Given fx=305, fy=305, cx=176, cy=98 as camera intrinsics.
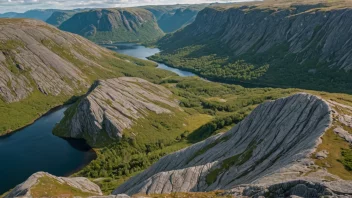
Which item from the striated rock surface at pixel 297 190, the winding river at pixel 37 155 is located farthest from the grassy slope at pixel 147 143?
the striated rock surface at pixel 297 190

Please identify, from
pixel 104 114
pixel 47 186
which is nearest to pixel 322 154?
pixel 47 186

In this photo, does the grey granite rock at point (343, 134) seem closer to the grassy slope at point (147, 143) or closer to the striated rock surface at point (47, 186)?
the striated rock surface at point (47, 186)

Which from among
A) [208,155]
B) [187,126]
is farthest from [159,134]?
[208,155]

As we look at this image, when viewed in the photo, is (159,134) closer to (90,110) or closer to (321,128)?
(90,110)

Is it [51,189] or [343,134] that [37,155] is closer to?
[51,189]

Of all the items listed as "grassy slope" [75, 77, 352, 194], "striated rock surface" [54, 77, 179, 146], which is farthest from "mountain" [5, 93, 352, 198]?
"striated rock surface" [54, 77, 179, 146]

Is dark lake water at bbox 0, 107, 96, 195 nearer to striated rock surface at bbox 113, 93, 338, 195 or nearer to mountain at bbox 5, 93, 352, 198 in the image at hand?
mountain at bbox 5, 93, 352, 198
